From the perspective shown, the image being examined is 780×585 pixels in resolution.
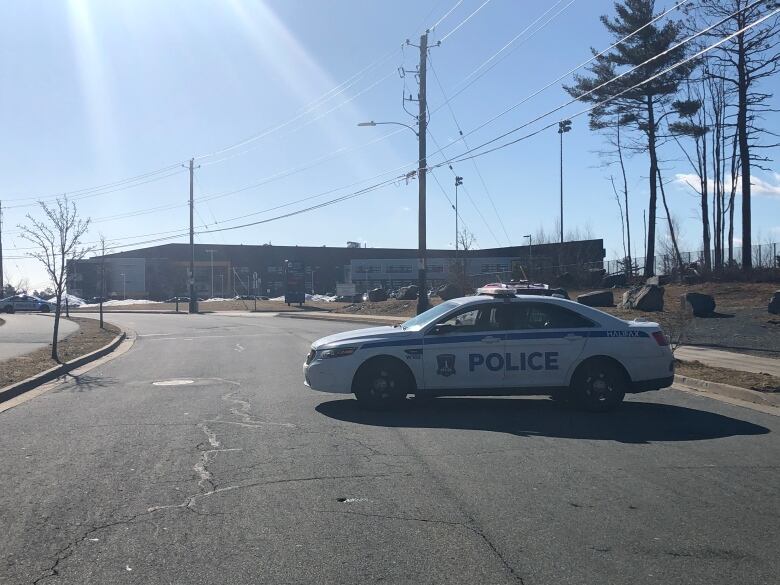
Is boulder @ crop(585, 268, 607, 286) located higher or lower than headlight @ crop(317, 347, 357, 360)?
higher

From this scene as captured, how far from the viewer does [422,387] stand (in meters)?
10.3

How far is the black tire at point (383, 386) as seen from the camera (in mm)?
10266

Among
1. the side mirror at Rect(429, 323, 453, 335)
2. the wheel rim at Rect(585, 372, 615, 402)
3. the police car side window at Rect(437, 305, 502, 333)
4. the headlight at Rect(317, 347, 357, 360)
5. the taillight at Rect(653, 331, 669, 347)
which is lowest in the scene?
the wheel rim at Rect(585, 372, 615, 402)

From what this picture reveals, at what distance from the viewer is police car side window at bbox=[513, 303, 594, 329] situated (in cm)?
1046

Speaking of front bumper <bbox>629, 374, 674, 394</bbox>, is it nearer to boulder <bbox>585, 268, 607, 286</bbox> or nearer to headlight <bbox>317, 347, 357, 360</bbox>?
→ headlight <bbox>317, 347, 357, 360</bbox>

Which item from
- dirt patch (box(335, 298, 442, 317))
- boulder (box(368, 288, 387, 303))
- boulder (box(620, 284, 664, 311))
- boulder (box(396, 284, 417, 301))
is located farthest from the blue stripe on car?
boulder (box(368, 288, 387, 303))

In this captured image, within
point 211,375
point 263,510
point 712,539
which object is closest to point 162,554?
point 263,510

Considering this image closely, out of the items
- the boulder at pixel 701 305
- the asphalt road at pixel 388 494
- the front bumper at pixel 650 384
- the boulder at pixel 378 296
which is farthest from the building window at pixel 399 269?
the front bumper at pixel 650 384

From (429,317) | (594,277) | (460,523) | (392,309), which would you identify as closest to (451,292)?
(392,309)

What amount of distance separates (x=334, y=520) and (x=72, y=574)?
5.98 ft

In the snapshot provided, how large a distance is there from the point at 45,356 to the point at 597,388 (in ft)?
44.3

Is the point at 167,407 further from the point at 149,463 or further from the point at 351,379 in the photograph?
the point at 149,463

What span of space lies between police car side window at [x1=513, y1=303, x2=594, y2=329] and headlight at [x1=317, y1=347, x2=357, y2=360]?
225cm

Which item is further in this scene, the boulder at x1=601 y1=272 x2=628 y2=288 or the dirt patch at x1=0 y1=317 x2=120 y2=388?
the boulder at x1=601 y1=272 x2=628 y2=288
